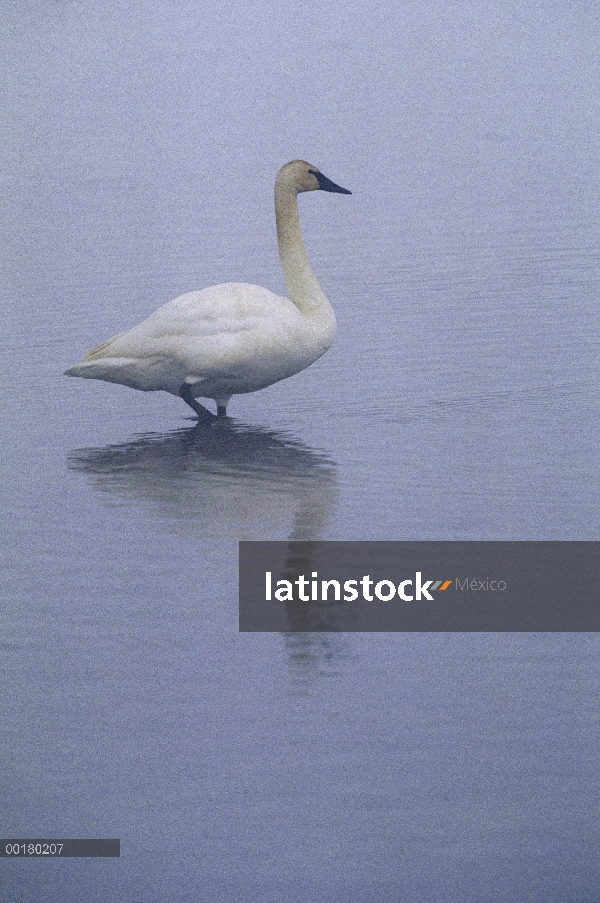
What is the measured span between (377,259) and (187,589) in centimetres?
666

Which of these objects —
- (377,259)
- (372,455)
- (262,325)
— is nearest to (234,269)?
(377,259)

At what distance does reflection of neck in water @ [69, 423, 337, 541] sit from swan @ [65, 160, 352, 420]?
291 millimetres

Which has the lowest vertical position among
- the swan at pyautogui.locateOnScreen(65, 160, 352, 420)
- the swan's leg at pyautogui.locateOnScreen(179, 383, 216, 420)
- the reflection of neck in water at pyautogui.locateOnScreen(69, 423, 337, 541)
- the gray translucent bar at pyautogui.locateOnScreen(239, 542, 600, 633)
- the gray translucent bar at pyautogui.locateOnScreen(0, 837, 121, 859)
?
the gray translucent bar at pyautogui.locateOnScreen(0, 837, 121, 859)

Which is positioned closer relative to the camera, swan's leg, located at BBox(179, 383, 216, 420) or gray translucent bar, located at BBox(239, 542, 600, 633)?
gray translucent bar, located at BBox(239, 542, 600, 633)

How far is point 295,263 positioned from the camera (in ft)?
30.6

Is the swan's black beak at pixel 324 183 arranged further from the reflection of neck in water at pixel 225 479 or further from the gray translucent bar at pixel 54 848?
the gray translucent bar at pixel 54 848

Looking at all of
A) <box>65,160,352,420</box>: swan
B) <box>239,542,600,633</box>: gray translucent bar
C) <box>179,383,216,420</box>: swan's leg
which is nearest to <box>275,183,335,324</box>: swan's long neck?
<box>65,160,352,420</box>: swan

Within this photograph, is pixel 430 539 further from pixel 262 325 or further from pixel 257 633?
pixel 262 325

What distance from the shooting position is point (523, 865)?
168 inches

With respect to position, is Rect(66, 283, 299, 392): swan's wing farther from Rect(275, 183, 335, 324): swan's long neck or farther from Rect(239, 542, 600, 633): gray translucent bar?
Rect(239, 542, 600, 633): gray translucent bar

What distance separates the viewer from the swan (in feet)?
28.3

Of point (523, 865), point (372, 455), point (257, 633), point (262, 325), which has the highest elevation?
point (262, 325)

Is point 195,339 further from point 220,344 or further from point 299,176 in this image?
point 299,176

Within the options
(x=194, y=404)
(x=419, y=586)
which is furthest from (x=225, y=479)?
(x=419, y=586)
